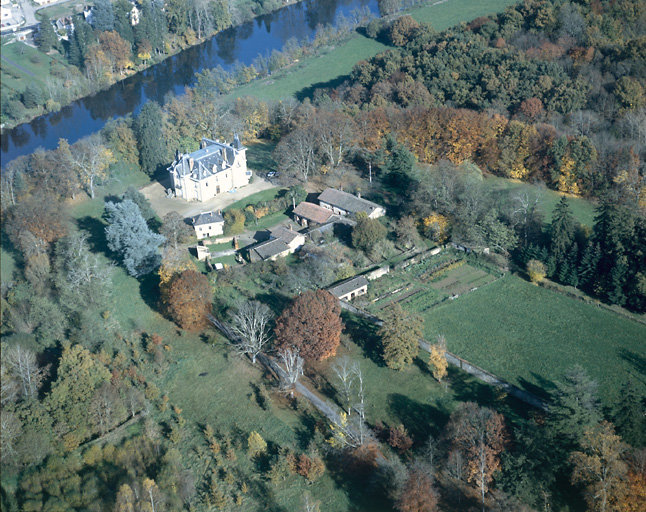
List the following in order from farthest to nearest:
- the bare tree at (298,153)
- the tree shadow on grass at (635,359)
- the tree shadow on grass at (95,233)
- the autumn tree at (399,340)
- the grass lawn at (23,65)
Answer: the bare tree at (298,153) < the grass lawn at (23,65) < the tree shadow on grass at (95,233) < the autumn tree at (399,340) < the tree shadow on grass at (635,359)

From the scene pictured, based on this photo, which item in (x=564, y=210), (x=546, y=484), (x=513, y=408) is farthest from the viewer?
(x=564, y=210)

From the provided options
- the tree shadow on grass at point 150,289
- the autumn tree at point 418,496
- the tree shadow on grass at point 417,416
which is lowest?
the tree shadow on grass at point 417,416

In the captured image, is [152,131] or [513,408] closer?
[513,408]

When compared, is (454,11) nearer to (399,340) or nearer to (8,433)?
(399,340)

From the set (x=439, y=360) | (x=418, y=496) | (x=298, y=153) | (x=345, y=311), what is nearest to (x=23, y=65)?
(x=298, y=153)

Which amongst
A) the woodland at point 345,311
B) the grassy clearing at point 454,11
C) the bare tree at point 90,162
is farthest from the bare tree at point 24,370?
the grassy clearing at point 454,11

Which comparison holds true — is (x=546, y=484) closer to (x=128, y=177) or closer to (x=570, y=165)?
(x=570, y=165)

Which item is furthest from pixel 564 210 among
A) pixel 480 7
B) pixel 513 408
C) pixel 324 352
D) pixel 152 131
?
pixel 480 7

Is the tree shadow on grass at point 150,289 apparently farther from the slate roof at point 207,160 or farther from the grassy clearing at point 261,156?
the grassy clearing at point 261,156
